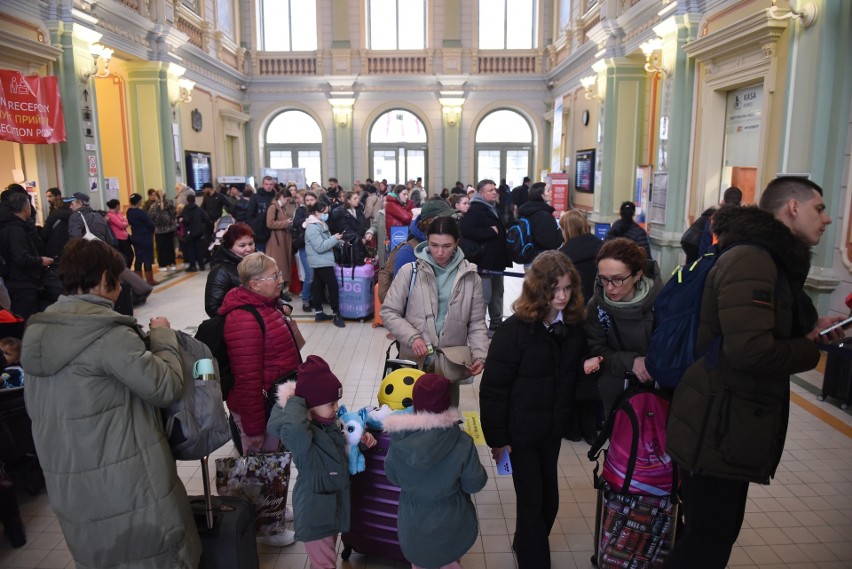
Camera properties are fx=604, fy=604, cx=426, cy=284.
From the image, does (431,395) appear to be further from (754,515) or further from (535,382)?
(754,515)

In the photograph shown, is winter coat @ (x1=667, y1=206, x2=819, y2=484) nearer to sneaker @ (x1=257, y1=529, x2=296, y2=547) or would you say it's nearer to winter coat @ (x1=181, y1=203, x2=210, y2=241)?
sneaker @ (x1=257, y1=529, x2=296, y2=547)

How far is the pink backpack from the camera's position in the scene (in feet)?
7.96

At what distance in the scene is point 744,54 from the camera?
6879 millimetres

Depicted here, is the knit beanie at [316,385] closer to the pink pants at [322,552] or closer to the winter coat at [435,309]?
the pink pants at [322,552]

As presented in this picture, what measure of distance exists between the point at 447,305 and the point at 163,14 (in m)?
10.6

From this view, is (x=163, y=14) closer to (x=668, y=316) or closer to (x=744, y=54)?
(x=744, y=54)

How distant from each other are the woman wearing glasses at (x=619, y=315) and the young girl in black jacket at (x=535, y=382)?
0.44 feet

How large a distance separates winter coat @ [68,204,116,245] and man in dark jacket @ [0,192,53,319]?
91 centimetres

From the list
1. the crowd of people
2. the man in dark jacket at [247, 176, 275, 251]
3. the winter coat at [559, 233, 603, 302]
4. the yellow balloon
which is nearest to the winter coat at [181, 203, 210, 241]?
the man in dark jacket at [247, 176, 275, 251]

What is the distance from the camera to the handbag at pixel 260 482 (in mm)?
2826

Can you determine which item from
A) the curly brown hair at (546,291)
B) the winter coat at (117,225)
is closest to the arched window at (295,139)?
the winter coat at (117,225)

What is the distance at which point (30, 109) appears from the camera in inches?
298

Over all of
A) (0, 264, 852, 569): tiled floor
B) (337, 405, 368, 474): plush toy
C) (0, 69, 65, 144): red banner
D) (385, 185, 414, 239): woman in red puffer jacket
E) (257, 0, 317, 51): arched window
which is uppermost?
(257, 0, 317, 51): arched window

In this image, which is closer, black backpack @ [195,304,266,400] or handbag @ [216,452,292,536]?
handbag @ [216,452,292,536]
